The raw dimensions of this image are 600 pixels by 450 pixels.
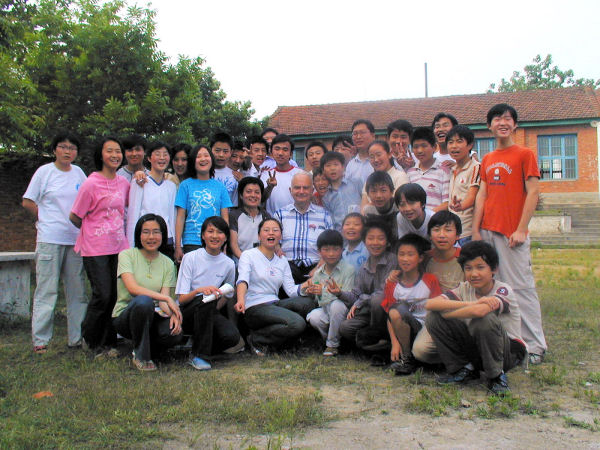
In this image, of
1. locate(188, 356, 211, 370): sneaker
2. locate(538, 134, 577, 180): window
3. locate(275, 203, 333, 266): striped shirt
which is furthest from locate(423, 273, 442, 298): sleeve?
locate(538, 134, 577, 180): window

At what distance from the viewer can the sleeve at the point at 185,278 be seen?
480cm

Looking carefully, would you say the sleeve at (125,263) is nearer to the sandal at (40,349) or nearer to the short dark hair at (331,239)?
the sandal at (40,349)

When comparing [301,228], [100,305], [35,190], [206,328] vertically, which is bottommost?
[206,328]

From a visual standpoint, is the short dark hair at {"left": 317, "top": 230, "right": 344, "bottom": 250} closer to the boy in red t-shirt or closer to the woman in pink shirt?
the boy in red t-shirt

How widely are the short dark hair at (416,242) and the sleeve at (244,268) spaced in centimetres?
142

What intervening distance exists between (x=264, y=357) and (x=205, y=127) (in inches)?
492

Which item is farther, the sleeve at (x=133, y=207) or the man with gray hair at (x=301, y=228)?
the man with gray hair at (x=301, y=228)

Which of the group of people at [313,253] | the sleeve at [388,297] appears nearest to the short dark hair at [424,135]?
the group of people at [313,253]

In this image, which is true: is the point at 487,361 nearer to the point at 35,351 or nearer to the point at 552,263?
the point at 35,351

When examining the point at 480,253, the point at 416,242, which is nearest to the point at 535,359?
the point at 480,253

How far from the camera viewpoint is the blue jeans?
4.98 m

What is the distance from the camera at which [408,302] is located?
4.50 metres

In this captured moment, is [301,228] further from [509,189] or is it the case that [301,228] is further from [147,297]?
[509,189]

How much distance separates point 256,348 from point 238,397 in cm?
147
